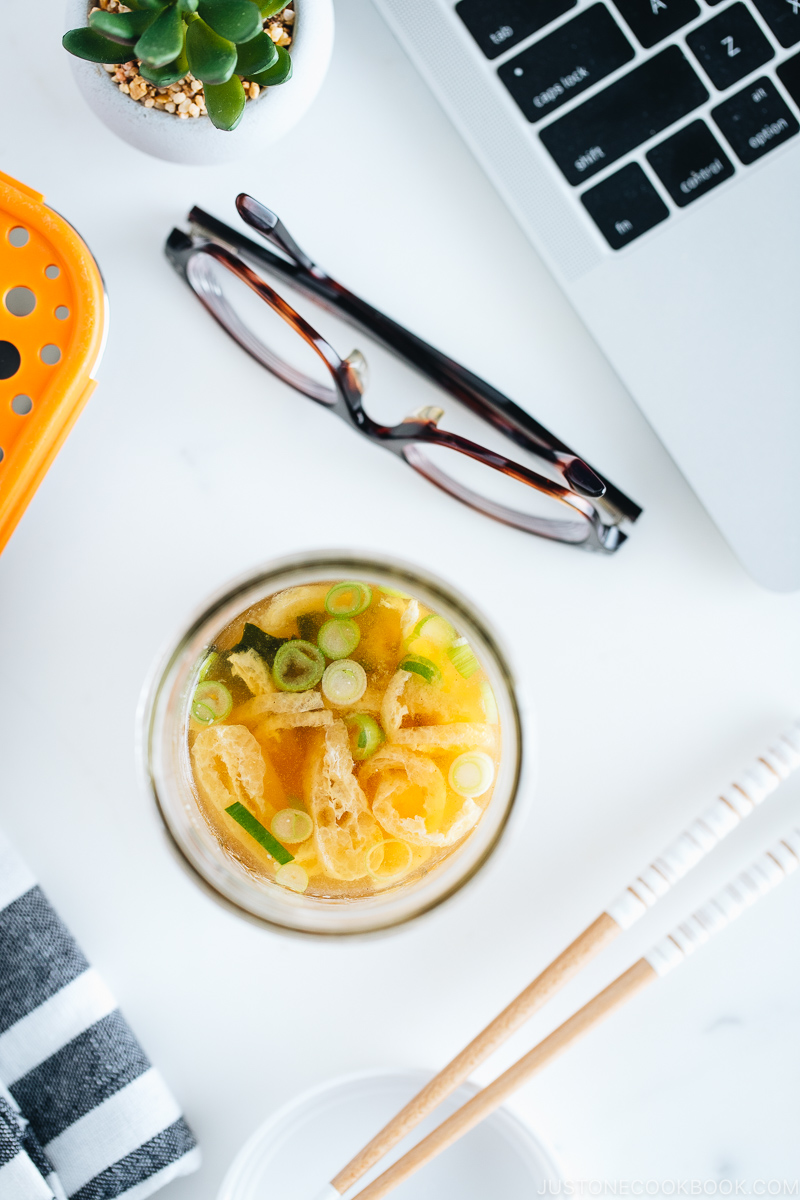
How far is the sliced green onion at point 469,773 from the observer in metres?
0.47

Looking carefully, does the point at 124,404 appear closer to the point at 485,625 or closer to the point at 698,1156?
the point at 485,625

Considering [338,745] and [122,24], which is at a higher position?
[122,24]

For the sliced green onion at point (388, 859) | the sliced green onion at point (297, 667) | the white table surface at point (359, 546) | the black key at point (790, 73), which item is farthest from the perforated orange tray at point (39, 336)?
the black key at point (790, 73)

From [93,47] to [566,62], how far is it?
267mm

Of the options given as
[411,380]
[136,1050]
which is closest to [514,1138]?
[136,1050]

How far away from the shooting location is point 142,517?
23.3 inches

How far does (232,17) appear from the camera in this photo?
407 mm

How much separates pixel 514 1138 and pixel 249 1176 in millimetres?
174

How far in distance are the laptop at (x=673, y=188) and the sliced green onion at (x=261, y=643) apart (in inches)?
10.9

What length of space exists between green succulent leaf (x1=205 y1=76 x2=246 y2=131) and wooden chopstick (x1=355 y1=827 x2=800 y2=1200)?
0.54 meters

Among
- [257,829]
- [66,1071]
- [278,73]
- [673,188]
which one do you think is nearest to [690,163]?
[673,188]

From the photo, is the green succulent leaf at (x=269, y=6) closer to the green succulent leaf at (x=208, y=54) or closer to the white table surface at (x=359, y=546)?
the green succulent leaf at (x=208, y=54)

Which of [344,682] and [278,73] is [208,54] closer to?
[278,73]

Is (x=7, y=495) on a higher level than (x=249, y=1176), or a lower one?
higher
